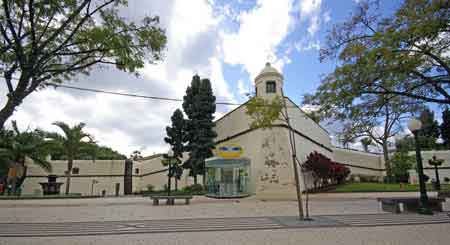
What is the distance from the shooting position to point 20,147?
23.1 metres

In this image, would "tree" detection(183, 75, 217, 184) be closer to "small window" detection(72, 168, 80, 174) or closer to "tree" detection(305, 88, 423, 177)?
"tree" detection(305, 88, 423, 177)

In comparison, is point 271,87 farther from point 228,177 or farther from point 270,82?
point 228,177

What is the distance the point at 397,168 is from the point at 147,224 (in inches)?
1169

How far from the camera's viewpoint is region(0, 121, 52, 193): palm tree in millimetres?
23172

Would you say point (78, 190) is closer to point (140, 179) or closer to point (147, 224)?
point (140, 179)

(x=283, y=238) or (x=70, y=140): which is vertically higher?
(x=70, y=140)

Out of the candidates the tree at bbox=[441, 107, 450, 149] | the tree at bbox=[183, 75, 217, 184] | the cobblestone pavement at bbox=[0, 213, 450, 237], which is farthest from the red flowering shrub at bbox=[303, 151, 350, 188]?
the tree at bbox=[441, 107, 450, 149]

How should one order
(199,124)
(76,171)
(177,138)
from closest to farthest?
(199,124) → (177,138) → (76,171)

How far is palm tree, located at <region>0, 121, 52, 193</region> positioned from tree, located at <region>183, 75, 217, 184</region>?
46.4ft

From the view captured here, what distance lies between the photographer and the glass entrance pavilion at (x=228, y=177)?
60.5ft

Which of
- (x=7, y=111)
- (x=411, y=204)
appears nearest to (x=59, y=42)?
(x=7, y=111)

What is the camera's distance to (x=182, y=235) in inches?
232

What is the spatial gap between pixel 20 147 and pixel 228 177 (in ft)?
63.8

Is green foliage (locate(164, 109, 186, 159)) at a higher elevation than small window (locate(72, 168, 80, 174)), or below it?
higher
